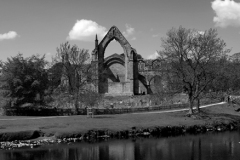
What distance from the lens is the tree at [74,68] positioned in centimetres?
4509

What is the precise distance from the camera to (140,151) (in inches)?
980

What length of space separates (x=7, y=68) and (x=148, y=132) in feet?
70.0

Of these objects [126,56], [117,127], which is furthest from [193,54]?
[126,56]

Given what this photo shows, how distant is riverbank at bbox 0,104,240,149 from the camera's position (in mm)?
28969

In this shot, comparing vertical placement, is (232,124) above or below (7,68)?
below

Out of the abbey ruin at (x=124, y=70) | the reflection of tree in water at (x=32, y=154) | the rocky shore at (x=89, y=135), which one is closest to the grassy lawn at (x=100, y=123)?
the rocky shore at (x=89, y=135)

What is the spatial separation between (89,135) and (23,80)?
652 inches

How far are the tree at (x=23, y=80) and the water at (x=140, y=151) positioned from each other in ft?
58.4

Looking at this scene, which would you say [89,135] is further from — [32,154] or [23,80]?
[23,80]

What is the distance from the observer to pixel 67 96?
46250 millimetres

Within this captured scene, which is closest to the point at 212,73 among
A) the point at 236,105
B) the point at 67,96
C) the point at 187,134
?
the point at 187,134

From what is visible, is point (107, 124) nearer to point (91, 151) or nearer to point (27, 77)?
point (91, 151)

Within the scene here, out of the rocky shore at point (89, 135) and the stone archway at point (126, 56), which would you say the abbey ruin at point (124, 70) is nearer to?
the stone archway at point (126, 56)

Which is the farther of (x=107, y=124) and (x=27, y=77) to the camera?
(x=27, y=77)
